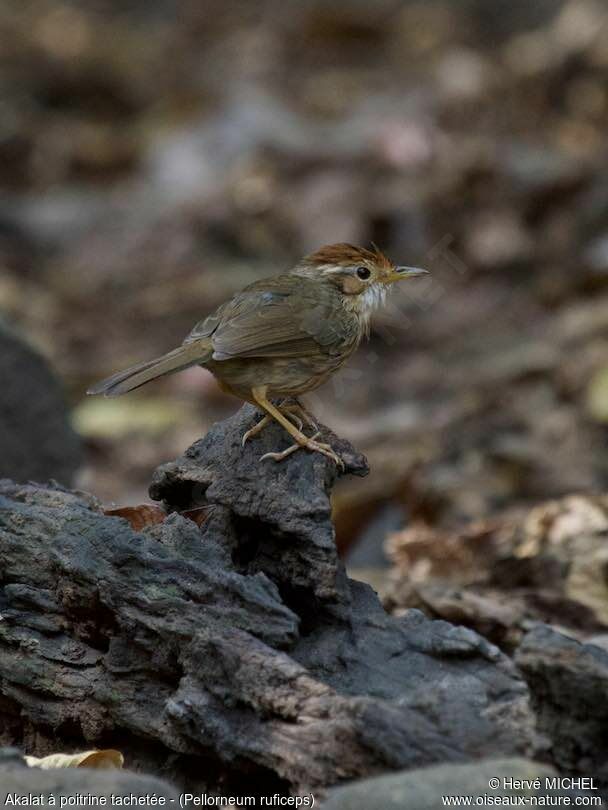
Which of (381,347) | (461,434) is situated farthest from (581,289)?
(461,434)

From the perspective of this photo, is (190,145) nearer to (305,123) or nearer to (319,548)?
(305,123)

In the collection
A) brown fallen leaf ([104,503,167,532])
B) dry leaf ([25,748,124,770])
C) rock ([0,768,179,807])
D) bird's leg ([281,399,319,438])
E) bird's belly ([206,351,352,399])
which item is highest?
bird's belly ([206,351,352,399])

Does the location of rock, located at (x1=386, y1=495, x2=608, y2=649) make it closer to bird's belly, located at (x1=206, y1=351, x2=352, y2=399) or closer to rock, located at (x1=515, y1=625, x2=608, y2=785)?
bird's belly, located at (x1=206, y1=351, x2=352, y2=399)

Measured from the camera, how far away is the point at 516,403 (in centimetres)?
923

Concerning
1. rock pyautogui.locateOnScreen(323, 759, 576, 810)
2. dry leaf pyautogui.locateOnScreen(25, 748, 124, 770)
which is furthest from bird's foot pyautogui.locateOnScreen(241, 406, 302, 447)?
rock pyautogui.locateOnScreen(323, 759, 576, 810)

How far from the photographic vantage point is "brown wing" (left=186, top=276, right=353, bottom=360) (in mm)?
4539

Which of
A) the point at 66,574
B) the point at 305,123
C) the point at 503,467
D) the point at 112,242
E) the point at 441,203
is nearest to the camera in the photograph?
the point at 66,574

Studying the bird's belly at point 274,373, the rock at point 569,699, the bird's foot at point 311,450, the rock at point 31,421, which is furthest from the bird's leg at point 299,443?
the rock at point 31,421

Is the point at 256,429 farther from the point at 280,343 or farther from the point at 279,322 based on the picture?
the point at 279,322

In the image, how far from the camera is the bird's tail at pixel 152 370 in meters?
4.45

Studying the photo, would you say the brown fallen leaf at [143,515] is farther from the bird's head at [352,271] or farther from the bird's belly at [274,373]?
the bird's head at [352,271]

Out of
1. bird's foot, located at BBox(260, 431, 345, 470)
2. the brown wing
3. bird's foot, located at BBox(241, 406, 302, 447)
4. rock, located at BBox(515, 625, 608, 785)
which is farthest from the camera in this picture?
the brown wing

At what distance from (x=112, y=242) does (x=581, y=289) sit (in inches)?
198

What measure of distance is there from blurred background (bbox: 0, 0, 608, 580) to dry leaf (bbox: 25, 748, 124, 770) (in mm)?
2827
